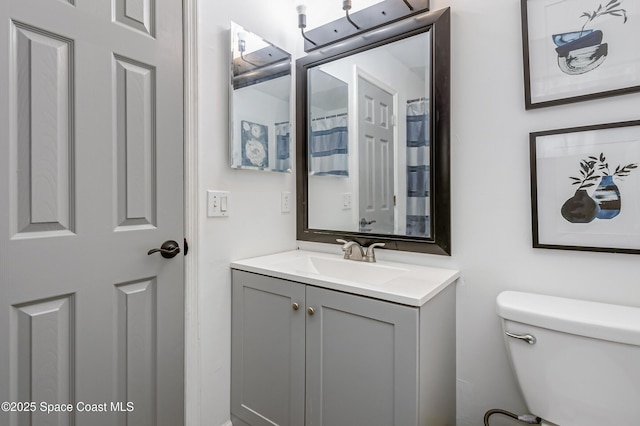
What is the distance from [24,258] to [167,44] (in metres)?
0.89

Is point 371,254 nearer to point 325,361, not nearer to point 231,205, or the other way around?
point 325,361

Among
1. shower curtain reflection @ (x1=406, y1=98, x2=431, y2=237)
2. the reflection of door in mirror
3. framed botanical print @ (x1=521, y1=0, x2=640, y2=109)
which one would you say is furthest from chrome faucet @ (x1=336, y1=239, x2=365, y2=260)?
framed botanical print @ (x1=521, y1=0, x2=640, y2=109)

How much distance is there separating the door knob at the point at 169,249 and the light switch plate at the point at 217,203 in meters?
0.19

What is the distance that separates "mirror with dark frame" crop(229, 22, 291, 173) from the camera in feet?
4.93

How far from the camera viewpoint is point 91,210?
1079 millimetres

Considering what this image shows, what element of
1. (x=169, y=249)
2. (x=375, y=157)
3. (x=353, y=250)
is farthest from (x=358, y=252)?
(x=169, y=249)

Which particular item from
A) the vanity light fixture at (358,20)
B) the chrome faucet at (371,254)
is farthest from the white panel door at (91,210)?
the chrome faucet at (371,254)

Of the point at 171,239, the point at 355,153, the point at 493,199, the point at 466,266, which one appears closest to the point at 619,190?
the point at 493,199

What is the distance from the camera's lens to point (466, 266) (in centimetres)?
136

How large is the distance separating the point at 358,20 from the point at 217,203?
1.09 meters

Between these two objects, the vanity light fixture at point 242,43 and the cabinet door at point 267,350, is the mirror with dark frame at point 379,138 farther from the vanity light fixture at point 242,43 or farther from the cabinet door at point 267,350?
the cabinet door at point 267,350

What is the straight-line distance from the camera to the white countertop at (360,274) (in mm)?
1086

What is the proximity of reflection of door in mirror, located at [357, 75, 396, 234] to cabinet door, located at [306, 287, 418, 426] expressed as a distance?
1.81 ft

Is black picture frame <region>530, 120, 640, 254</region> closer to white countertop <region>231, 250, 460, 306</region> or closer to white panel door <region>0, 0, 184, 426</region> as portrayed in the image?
white countertop <region>231, 250, 460, 306</region>
